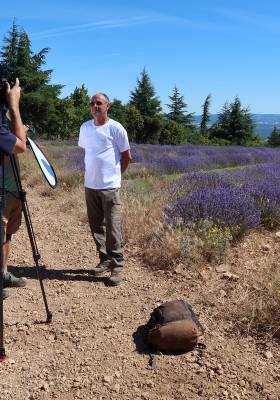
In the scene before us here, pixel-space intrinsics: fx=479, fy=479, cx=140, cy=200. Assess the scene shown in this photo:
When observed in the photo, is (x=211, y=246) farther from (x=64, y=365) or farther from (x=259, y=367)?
(x=64, y=365)

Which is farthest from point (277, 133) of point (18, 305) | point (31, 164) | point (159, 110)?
point (18, 305)

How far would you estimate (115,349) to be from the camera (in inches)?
142

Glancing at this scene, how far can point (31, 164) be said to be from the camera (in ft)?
40.0

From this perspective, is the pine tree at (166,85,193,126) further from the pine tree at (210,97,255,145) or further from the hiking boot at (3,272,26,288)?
the hiking boot at (3,272,26,288)

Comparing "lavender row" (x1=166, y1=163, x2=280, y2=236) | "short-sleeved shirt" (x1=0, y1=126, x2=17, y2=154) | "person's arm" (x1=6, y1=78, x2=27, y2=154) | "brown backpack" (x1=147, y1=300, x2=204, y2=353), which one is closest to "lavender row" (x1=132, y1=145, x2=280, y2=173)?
"lavender row" (x1=166, y1=163, x2=280, y2=236)

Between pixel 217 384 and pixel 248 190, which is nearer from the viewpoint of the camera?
pixel 217 384

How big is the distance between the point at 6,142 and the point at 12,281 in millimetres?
2195

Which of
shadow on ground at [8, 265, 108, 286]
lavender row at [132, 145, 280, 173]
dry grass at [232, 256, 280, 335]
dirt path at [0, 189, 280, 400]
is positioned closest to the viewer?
dirt path at [0, 189, 280, 400]

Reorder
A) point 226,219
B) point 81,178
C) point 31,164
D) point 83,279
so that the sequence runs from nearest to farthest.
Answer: point 83,279 < point 226,219 < point 81,178 < point 31,164

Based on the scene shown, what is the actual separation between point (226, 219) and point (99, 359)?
290 centimetres

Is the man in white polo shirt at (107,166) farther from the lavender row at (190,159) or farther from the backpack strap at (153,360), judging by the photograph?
the lavender row at (190,159)

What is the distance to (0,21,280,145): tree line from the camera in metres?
39.1

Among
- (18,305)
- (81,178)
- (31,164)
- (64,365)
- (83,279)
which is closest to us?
(64,365)

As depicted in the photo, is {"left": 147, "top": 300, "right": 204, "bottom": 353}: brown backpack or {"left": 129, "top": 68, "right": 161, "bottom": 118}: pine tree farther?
{"left": 129, "top": 68, "right": 161, "bottom": 118}: pine tree
